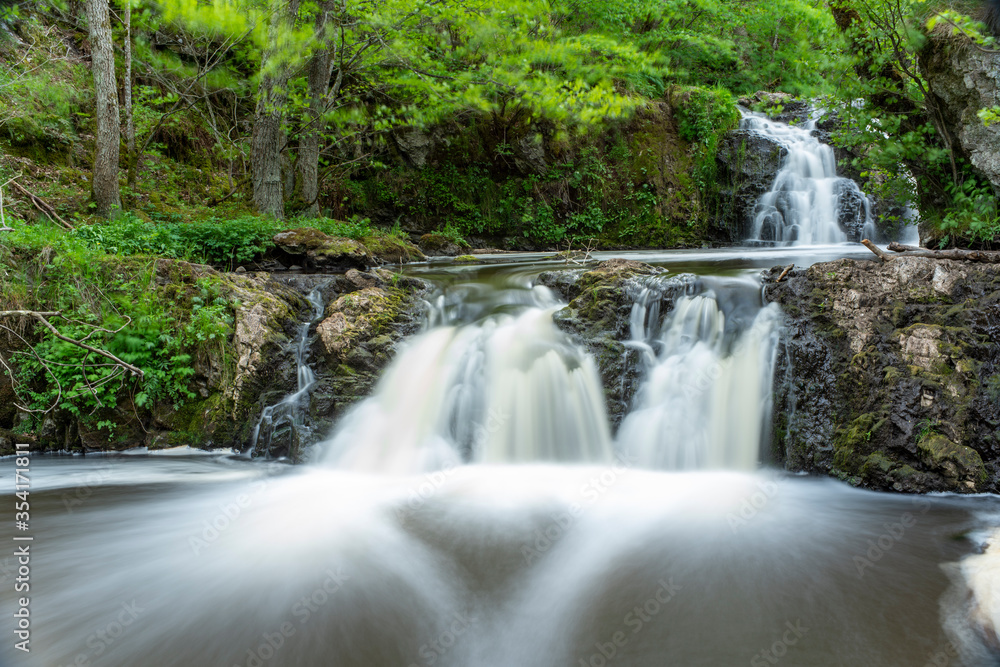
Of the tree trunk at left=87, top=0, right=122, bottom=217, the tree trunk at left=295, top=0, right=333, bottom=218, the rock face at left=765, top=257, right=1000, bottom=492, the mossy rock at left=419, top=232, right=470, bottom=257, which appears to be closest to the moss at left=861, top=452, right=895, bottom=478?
the rock face at left=765, top=257, right=1000, bottom=492

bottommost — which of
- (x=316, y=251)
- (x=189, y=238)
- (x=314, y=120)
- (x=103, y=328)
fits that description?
(x=103, y=328)

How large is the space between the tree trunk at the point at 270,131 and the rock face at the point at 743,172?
982 centimetres

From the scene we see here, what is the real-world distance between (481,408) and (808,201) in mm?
9515

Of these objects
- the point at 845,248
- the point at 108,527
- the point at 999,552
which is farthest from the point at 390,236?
the point at 999,552

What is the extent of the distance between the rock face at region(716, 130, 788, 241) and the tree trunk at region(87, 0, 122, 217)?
39.3 ft

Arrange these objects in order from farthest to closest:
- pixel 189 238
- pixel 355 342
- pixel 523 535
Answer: pixel 189 238 < pixel 355 342 < pixel 523 535

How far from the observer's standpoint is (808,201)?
11273mm

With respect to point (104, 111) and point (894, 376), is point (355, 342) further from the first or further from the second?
point (104, 111)

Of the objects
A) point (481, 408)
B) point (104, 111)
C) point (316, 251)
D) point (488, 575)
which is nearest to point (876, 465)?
point (488, 575)

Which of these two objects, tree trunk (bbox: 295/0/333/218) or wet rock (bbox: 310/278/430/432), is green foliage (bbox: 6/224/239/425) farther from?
tree trunk (bbox: 295/0/333/218)

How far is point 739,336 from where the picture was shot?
17.5ft

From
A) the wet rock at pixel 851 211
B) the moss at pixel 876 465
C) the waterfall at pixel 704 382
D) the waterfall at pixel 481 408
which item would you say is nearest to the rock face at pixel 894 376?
the moss at pixel 876 465

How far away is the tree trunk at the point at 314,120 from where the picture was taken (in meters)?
9.36

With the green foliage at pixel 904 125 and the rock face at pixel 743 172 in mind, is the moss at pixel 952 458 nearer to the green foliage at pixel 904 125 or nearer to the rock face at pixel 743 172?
the green foliage at pixel 904 125
